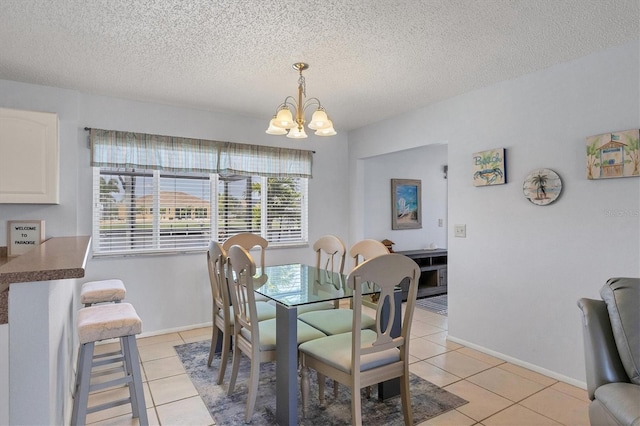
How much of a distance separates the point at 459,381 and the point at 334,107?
9.47ft

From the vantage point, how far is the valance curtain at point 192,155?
11.6ft

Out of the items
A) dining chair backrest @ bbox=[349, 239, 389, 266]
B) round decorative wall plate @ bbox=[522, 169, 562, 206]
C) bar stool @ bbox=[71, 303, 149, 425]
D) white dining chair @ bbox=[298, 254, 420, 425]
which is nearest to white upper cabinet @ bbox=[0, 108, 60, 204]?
bar stool @ bbox=[71, 303, 149, 425]

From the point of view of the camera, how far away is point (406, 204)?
5.60m

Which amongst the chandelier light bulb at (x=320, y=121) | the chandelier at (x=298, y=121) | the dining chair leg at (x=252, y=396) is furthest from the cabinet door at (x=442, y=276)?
the dining chair leg at (x=252, y=396)

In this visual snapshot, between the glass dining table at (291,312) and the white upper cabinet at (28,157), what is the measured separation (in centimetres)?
192

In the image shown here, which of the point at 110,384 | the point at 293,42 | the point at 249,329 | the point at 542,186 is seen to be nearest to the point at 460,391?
the point at 249,329

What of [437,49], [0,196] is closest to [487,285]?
[437,49]

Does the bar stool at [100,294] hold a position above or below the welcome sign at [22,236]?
below

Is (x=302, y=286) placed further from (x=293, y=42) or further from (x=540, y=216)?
(x=540, y=216)

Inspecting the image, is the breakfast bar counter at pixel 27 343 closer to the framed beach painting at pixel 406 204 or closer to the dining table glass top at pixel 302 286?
the dining table glass top at pixel 302 286

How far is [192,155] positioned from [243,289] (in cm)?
218

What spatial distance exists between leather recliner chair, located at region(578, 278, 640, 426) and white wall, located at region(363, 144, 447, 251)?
3.40 metres

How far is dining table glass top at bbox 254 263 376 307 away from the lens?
7.54ft

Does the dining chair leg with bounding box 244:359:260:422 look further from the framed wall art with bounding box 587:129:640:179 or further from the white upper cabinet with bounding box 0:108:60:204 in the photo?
the framed wall art with bounding box 587:129:640:179
